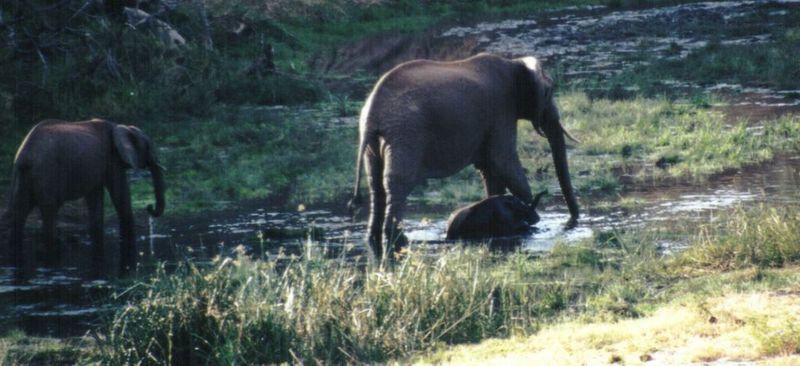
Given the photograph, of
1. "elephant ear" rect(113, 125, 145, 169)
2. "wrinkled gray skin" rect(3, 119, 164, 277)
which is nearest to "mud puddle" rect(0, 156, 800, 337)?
"wrinkled gray skin" rect(3, 119, 164, 277)

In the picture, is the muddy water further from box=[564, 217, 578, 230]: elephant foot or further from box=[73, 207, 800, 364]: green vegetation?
box=[73, 207, 800, 364]: green vegetation

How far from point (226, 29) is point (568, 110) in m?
10.2

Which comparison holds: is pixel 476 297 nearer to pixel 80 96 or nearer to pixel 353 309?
pixel 353 309

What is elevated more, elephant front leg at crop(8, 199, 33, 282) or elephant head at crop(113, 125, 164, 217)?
elephant head at crop(113, 125, 164, 217)

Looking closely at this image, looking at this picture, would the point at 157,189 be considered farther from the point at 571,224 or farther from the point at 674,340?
the point at 674,340

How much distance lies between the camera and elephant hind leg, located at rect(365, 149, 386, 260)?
43.2ft

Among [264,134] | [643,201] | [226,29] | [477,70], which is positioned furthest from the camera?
[226,29]

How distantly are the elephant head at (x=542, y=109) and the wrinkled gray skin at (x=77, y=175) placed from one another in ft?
12.8

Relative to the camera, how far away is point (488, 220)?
13.4 m

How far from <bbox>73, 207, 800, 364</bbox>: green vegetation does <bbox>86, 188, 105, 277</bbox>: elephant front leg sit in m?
4.25

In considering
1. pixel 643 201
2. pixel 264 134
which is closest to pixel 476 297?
pixel 643 201

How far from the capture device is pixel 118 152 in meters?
14.4

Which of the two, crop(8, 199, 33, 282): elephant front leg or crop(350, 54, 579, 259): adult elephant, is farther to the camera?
crop(8, 199, 33, 282): elephant front leg

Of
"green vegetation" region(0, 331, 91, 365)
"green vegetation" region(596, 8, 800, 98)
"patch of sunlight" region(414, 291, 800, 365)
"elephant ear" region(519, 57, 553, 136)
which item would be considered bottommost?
"green vegetation" region(0, 331, 91, 365)
